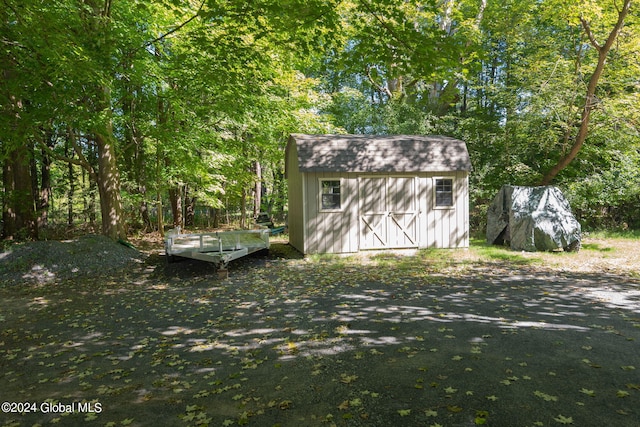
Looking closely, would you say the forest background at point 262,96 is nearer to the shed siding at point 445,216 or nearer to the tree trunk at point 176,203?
the tree trunk at point 176,203

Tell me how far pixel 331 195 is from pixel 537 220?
6388 millimetres

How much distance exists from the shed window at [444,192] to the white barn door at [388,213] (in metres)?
0.84

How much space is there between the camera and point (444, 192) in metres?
13.0

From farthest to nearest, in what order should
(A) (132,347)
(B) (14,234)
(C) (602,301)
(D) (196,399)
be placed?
(B) (14,234) → (C) (602,301) → (A) (132,347) → (D) (196,399)

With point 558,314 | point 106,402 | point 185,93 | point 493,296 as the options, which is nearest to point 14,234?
point 185,93

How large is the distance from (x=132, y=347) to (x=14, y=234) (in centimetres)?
1196

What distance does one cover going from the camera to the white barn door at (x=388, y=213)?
12578 millimetres

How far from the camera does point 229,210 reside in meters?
27.7

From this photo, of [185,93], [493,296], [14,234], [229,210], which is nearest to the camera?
[493,296]

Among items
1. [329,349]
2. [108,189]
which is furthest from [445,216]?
[108,189]

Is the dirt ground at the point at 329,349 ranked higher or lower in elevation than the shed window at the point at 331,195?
lower

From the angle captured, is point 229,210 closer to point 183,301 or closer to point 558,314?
point 183,301

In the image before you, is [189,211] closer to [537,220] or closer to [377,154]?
[377,154]

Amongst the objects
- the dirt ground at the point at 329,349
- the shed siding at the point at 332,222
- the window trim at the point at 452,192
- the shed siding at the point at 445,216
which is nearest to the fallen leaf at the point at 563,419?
the dirt ground at the point at 329,349
